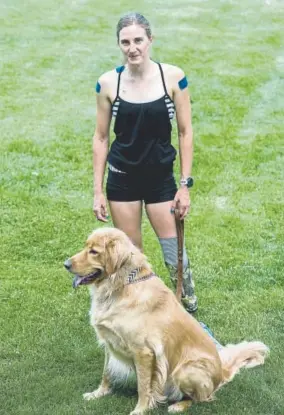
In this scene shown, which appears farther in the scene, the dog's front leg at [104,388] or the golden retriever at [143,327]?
the dog's front leg at [104,388]

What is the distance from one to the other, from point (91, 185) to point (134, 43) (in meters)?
5.07

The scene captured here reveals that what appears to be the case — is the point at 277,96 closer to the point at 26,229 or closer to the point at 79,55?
the point at 79,55

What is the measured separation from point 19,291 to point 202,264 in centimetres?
197

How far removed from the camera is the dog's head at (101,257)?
14.4ft

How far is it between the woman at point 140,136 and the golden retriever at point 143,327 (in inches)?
24.1

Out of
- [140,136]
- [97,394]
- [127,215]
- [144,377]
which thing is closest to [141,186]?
[127,215]

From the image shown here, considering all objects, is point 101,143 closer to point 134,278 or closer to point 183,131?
point 183,131

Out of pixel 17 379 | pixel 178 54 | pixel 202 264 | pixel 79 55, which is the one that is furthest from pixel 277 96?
pixel 17 379

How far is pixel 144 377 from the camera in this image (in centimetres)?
443

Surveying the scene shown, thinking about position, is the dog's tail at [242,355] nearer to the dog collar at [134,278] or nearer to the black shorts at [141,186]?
the dog collar at [134,278]

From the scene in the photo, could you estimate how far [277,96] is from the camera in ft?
41.8

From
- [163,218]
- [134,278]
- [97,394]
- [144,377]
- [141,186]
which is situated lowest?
[97,394]

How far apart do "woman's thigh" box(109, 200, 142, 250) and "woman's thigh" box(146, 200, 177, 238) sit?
10 centimetres

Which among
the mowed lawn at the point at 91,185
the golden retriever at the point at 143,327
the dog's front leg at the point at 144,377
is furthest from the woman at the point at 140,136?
the mowed lawn at the point at 91,185
